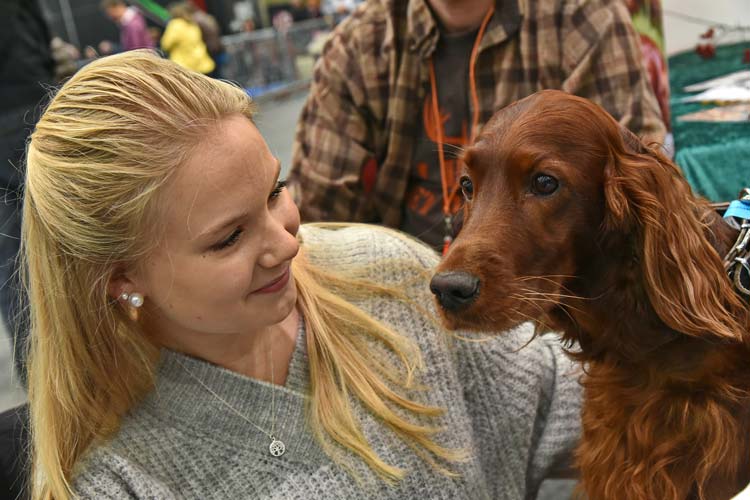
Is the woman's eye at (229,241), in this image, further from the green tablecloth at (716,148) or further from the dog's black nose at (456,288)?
the green tablecloth at (716,148)

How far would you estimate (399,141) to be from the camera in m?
1.88

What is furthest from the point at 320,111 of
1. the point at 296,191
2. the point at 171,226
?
the point at 171,226

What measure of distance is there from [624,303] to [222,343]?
62 centimetres

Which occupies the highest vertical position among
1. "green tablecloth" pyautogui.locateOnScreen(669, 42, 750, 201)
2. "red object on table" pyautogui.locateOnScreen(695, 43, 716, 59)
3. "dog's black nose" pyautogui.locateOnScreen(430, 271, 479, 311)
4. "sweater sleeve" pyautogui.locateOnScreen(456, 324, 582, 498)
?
"red object on table" pyautogui.locateOnScreen(695, 43, 716, 59)

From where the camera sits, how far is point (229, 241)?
993mm

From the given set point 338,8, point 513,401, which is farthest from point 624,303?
point 338,8

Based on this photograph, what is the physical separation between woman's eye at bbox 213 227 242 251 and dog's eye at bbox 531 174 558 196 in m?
0.40

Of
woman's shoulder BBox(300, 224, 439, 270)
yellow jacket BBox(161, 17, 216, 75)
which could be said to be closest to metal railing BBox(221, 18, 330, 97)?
yellow jacket BBox(161, 17, 216, 75)

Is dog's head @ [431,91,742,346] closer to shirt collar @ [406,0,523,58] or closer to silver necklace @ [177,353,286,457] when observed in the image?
silver necklace @ [177,353,286,457]

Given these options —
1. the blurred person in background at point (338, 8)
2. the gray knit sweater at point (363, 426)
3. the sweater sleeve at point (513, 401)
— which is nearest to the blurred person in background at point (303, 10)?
the blurred person in background at point (338, 8)

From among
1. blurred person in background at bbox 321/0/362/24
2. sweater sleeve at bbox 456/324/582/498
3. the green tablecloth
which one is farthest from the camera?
blurred person in background at bbox 321/0/362/24

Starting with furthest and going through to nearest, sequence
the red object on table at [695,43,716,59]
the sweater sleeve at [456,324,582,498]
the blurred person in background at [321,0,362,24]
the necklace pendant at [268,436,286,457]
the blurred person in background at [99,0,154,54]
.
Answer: the blurred person in background at [99,0,154,54] → the blurred person in background at [321,0,362,24] → the red object on table at [695,43,716,59] → the sweater sleeve at [456,324,582,498] → the necklace pendant at [268,436,286,457]

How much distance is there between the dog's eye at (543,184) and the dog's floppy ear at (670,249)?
7 cm

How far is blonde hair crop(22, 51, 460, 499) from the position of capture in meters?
0.95
